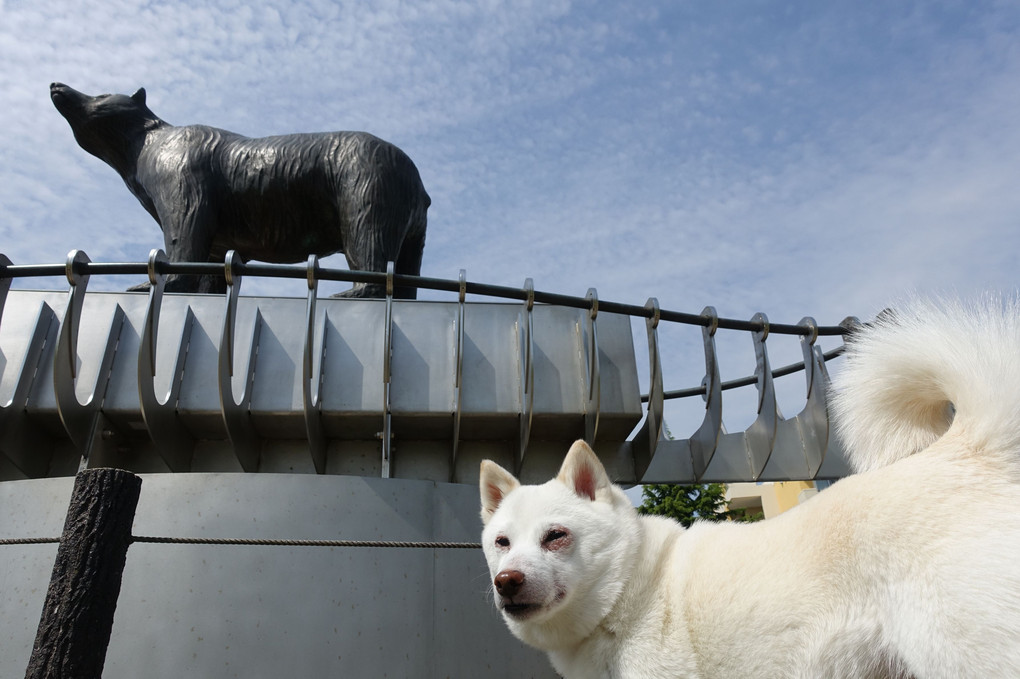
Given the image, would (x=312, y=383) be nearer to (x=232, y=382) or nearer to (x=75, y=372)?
(x=232, y=382)

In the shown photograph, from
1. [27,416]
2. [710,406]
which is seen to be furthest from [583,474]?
[27,416]

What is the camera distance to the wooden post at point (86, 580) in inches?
103

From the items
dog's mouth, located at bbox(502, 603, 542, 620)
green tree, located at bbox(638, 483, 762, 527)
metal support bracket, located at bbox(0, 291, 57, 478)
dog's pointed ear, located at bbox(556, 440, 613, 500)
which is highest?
green tree, located at bbox(638, 483, 762, 527)

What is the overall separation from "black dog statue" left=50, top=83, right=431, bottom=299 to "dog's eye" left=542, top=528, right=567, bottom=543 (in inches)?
141

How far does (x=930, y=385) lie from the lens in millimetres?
2529

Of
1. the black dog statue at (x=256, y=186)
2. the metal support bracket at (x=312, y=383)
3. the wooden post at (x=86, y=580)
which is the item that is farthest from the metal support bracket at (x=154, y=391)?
the wooden post at (x=86, y=580)

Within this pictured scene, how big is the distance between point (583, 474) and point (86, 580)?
7.14ft

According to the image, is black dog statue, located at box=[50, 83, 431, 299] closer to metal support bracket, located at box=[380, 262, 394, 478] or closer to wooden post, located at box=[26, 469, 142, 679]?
metal support bracket, located at box=[380, 262, 394, 478]

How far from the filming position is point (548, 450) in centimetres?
553

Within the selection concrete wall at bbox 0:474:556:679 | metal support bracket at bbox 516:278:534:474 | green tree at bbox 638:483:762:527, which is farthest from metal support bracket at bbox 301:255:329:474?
green tree at bbox 638:483:762:527

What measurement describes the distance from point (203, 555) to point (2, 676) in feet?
3.96

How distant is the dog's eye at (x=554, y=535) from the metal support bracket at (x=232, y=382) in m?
2.77

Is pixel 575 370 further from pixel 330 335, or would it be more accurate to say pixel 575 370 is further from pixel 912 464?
pixel 912 464

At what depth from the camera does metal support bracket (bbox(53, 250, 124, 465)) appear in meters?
4.52
